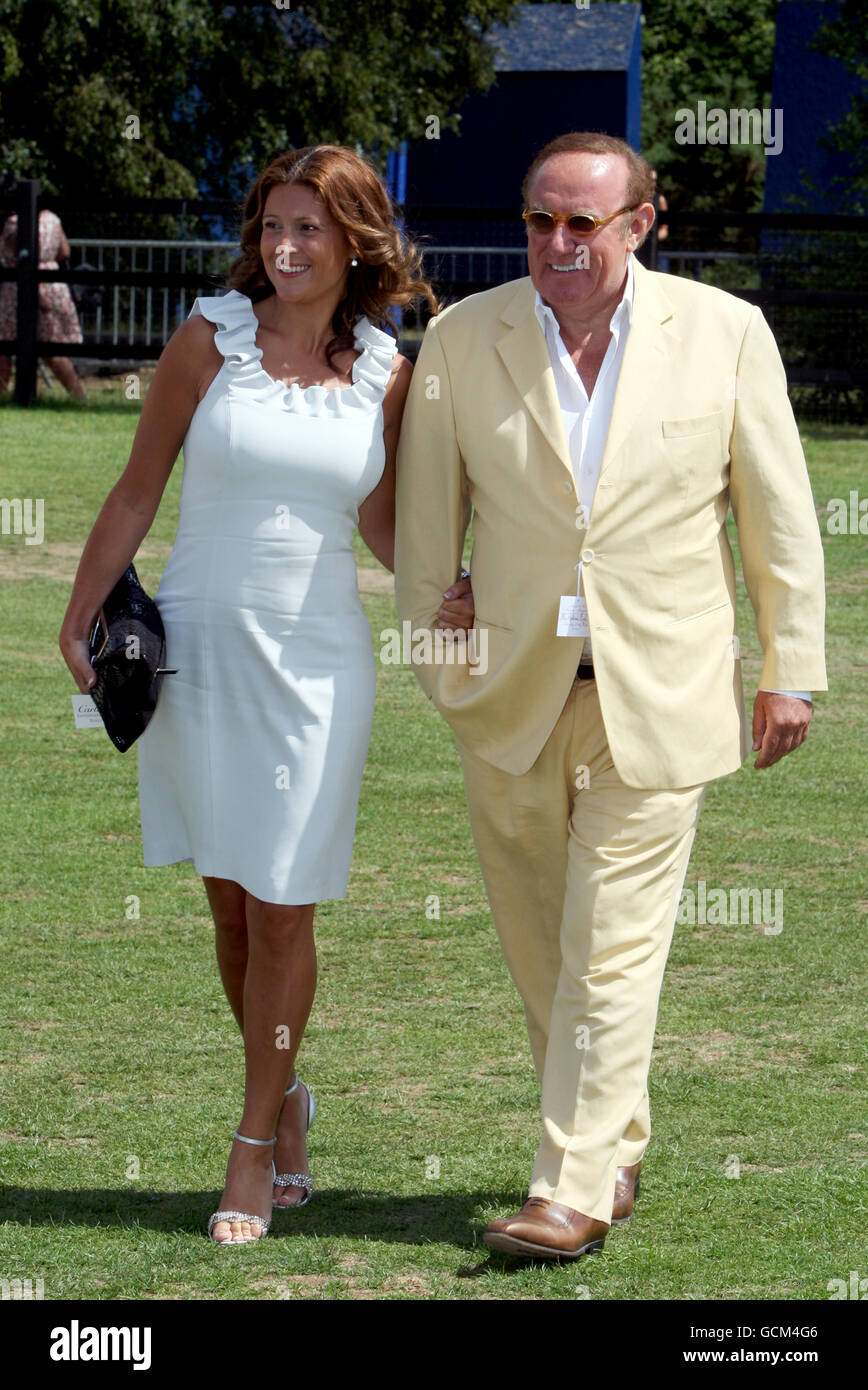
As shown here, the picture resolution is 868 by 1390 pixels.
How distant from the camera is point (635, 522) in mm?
4152

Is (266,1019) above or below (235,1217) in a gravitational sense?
above

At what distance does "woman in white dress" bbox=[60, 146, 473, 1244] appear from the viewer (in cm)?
422

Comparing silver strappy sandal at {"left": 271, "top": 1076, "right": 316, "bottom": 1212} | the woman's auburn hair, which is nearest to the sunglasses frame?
the woman's auburn hair

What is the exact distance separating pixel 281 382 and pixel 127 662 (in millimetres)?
698

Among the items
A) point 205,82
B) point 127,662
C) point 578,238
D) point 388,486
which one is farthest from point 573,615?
point 205,82

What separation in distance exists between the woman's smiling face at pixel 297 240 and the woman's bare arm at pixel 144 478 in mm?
203

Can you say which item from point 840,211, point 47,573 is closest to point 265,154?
point 840,211

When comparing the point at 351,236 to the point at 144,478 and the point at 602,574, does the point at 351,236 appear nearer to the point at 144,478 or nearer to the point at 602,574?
the point at 144,478

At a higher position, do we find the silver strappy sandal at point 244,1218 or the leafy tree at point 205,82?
the leafy tree at point 205,82

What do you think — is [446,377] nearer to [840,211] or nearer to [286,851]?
[286,851]

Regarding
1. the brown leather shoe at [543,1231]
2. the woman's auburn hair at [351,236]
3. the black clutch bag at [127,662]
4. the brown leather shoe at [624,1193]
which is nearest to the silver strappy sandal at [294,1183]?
the brown leather shoe at [543,1231]

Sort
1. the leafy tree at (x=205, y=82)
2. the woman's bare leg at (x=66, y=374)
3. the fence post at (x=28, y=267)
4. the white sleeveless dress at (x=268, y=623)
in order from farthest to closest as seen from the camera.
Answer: the leafy tree at (x=205, y=82)
the woman's bare leg at (x=66, y=374)
the fence post at (x=28, y=267)
the white sleeveless dress at (x=268, y=623)

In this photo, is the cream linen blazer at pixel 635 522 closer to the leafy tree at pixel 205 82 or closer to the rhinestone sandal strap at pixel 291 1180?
the rhinestone sandal strap at pixel 291 1180

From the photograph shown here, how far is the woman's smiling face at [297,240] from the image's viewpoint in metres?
4.23
